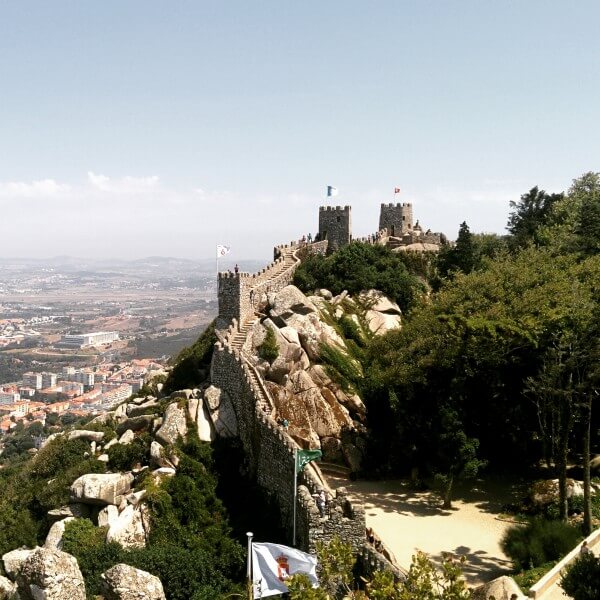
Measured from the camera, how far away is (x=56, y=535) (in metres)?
21.9

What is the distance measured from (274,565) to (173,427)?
36.7ft

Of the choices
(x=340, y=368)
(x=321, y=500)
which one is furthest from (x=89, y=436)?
(x=321, y=500)

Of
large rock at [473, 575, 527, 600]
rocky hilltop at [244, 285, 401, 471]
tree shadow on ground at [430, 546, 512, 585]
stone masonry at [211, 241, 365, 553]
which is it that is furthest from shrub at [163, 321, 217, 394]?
large rock at [473, 575, 527, 600]

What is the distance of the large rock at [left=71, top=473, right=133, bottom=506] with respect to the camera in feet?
75.5

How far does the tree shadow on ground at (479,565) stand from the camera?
1805cm

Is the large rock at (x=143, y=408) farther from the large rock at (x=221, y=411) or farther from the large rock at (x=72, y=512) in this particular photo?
the large rock at (x=72, y=512)

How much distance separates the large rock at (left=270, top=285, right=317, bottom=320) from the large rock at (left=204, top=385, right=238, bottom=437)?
5.43 m

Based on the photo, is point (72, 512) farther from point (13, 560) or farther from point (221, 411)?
point (221, 411)

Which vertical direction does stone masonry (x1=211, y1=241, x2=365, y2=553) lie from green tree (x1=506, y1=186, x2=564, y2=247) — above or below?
below

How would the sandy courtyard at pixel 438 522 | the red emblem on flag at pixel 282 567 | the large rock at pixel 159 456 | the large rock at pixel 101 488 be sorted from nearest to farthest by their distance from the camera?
the red emblem on flag at pixel 282 567, the sandy courtyard at pixel 438 522, the large rock at pixel 101 488, the large rock at pixel 159 456

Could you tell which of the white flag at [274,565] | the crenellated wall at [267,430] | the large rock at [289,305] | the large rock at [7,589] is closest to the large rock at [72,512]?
the large rock at [7,589]

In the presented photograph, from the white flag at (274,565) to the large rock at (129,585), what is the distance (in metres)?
3.99

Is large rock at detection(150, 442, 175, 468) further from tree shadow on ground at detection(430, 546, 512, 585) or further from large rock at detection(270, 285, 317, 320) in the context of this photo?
tree shadow on ground at detection(430, 546, 512, 585)

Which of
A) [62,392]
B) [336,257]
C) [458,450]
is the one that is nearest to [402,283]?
[336,257]
